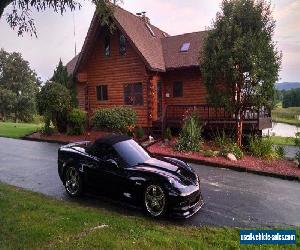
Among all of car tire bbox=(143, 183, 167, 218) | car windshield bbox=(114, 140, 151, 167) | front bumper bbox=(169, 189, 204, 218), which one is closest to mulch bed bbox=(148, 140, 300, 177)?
car windshield bbox=(114, 140, 151, 167)

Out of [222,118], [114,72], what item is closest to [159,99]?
[114,72]

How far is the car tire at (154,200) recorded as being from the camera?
Answer: 7.50 m

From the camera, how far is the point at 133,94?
2261 centimetres

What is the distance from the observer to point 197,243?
19.8 feet

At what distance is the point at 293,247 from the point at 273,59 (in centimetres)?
1156

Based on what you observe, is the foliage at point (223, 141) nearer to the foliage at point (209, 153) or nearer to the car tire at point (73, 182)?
the foliage at point (209, 153)

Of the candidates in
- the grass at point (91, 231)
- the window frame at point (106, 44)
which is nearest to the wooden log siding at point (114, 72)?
the window frame at point (106, 44)

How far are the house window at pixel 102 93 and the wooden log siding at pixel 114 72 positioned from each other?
25cm

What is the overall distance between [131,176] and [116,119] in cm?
1048

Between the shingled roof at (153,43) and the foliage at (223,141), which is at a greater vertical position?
the shingled roof at (153,43)

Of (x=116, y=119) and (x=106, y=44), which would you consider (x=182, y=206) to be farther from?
(x=106, y=44)

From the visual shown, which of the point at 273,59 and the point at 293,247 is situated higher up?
the point at 273,59

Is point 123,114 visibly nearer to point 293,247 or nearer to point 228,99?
point 228,99

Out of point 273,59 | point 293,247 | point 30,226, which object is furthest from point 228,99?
point 30,226
